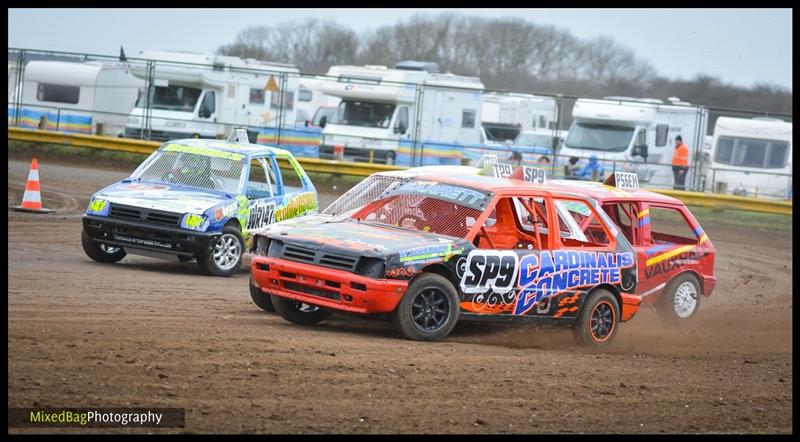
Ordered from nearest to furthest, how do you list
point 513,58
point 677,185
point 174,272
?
point 174,272, point 677,185, point 513,58

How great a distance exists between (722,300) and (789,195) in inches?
608

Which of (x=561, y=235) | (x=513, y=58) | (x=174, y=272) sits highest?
(x=513, y=58)

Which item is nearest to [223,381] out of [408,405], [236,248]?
[408,405]

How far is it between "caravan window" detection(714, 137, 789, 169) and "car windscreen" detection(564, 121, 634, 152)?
2.83m

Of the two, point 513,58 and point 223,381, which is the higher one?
point 513,58

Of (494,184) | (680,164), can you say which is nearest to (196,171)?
(494,184)

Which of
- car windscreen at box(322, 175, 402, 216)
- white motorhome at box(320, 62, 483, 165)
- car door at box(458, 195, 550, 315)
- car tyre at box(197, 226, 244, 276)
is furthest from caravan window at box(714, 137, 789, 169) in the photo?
car windscreen at box(322, 175, 402, 216)

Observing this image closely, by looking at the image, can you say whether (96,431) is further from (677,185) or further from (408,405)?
(677,185)

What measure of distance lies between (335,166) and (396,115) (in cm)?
407

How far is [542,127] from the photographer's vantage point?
4250cm

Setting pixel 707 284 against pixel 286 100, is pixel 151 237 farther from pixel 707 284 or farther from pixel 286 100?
pixel 286 100

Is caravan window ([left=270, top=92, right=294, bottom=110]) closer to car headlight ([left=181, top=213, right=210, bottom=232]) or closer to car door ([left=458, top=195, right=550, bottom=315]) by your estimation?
car headlight ([left=181, top=213, right=210, bottom=232])

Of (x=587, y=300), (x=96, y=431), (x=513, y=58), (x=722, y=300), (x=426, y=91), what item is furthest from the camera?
(x=513, y=58)

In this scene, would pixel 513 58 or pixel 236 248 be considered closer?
pixel 236 248
